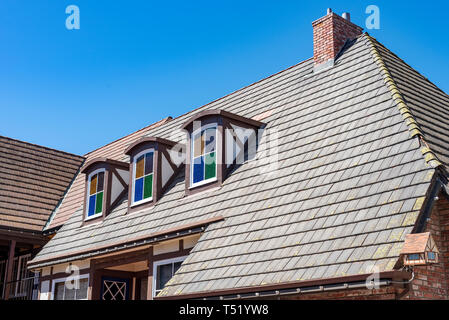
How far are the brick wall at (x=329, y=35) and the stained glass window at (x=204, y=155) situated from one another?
138 inches

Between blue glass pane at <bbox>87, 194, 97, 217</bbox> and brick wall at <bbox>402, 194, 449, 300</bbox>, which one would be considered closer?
brick wall at <bbox>402, 194, 449, 300</bbox>

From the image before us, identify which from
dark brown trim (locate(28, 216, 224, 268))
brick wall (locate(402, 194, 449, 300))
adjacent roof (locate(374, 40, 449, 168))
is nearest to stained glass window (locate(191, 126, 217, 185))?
dark brown trim (locate(28, 216, 224, 268))

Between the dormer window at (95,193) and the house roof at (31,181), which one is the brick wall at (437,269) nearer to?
the dormer window at (95,193)

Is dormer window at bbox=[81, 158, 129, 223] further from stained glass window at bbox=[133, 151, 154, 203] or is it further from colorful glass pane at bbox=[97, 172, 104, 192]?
stained glass window at bbox=[133, 151, 154, 203]

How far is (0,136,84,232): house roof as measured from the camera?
2066 centimetres

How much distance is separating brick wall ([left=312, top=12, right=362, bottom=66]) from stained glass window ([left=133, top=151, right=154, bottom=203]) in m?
5.46

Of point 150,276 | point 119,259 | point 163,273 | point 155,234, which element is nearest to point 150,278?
point 150,276

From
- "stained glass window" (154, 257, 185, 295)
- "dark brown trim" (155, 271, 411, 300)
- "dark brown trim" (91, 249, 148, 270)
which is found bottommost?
"dark brown trim" (155, 271, 411, 300)

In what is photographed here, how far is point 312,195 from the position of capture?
34.5 ft

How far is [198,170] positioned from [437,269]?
6820 mm

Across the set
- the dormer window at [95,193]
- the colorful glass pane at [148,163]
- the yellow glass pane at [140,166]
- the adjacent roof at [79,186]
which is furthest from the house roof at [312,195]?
the adjacent roof at [79,186]

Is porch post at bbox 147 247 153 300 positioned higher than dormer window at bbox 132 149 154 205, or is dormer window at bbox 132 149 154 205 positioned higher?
dormer window at bbox 132 149 154 205

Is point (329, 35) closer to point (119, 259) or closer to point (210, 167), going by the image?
point (210, 167)
